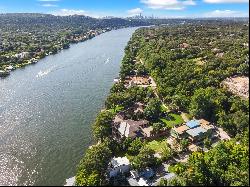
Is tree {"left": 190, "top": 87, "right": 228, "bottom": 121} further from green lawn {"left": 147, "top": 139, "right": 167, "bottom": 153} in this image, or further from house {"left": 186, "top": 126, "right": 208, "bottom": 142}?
green lawn {"left": 147, "top": 139, "right": 167, "bottom": 153}

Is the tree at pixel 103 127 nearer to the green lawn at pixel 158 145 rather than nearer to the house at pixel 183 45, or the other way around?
the green lawn at pixel 158 145

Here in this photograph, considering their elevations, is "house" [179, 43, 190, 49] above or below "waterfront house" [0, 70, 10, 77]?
above

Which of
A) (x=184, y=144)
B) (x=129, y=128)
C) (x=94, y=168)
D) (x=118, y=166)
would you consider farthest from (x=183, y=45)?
(x=94, y=168)

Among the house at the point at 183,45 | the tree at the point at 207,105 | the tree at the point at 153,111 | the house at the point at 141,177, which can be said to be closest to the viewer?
the house at the point at 141,177

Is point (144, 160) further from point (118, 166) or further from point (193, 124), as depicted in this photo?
point (193, 124)

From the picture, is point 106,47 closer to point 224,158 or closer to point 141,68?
point 141,68

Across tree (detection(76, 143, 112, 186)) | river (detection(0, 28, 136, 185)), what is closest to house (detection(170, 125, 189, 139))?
tree (detection(76, 143, 112, 186))

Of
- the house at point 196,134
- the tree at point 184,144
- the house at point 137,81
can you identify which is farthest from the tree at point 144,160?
the house at point 137,81
